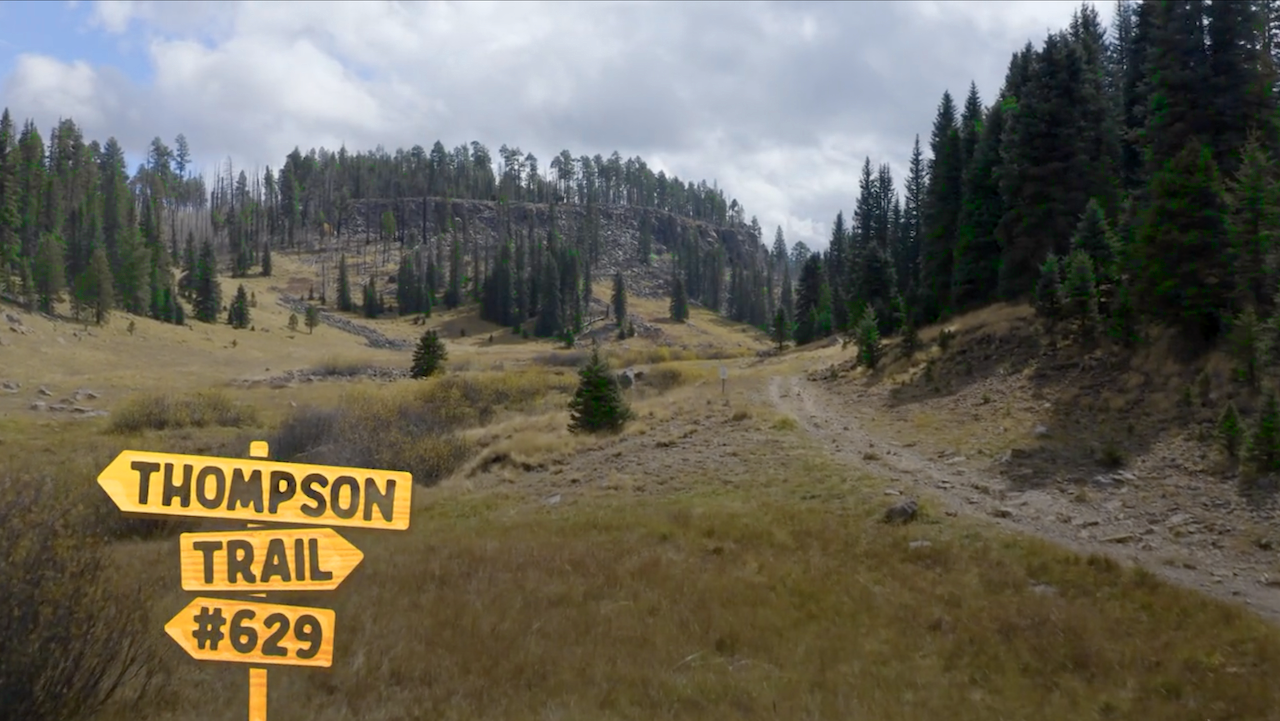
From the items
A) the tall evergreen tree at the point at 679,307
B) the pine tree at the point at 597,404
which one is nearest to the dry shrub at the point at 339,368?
the pine tree at the point at 597,404

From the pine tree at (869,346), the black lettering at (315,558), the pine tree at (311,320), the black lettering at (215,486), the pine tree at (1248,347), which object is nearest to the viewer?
the black lettering at (215,486)

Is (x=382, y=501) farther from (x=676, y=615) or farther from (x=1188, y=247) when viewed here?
(x=1188, y=247)

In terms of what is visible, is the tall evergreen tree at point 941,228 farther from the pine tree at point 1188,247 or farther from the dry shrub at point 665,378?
the pine tree at point 1188,247

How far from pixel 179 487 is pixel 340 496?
0.94m

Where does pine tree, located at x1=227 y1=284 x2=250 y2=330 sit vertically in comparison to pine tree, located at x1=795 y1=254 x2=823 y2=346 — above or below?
below

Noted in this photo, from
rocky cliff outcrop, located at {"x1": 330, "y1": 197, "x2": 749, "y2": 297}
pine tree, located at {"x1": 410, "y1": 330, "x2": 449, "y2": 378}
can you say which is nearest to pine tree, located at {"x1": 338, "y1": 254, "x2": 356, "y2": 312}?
rocky cliff outcrop, located at {"x1": 330, "y1": 197, "x2": 749, "y2": 297}

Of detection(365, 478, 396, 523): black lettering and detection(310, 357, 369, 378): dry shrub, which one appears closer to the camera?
detection(365, 478, 396, 523): black lettering

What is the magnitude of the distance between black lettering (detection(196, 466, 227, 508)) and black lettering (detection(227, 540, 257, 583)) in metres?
0.35

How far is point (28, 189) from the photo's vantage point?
104m

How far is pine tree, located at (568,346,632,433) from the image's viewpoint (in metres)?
29.0

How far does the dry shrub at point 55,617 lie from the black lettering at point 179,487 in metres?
1.87

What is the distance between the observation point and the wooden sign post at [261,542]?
17.4 feet

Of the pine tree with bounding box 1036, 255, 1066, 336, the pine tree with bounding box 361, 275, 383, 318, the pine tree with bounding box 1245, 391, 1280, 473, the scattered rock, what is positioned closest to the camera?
the scattered rock

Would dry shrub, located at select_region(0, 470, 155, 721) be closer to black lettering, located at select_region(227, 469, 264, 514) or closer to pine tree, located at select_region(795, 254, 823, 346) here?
black lettering, located at select_region(227, 469, 264, 514)
